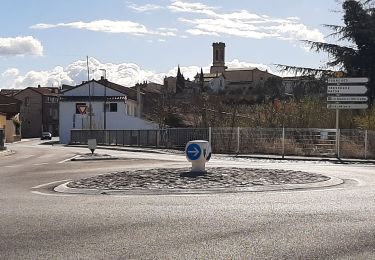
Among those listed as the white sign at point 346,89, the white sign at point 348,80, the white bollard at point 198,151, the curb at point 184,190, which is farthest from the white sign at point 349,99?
the curb at point 184,190

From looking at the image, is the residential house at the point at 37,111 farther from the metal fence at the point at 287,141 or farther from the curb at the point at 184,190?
the curb at the point at 184,190

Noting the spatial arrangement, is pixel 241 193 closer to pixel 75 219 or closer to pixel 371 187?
pixel 371 187

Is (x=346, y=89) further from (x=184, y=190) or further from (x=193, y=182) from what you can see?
(x=184, y=190)

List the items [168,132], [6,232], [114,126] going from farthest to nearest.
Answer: [114,126]
[168,132]
[6,232]

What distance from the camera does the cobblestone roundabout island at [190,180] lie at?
15086mm

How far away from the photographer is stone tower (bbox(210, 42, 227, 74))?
161m

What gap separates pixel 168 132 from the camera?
46.2 metres

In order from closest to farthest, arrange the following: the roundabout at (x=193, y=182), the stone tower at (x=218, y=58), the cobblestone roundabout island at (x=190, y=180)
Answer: the roundabout at (x=193, y=182) < the cobblestone roundabout island at (x=190, y=180) < the stone tower at (x=218, y=58)

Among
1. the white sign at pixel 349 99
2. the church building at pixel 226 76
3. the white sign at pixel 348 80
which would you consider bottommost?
the white sign at pixel 349 99

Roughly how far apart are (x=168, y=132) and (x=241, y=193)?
32513 mm

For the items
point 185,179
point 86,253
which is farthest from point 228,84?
point 86,253

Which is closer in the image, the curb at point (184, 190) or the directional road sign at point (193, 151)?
the curb at point (184, 190)

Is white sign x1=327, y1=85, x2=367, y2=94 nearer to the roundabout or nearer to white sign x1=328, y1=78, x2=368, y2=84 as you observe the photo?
white sign x1=328, y1=78, x2=368, y2=84

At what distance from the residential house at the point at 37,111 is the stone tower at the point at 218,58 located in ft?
172
